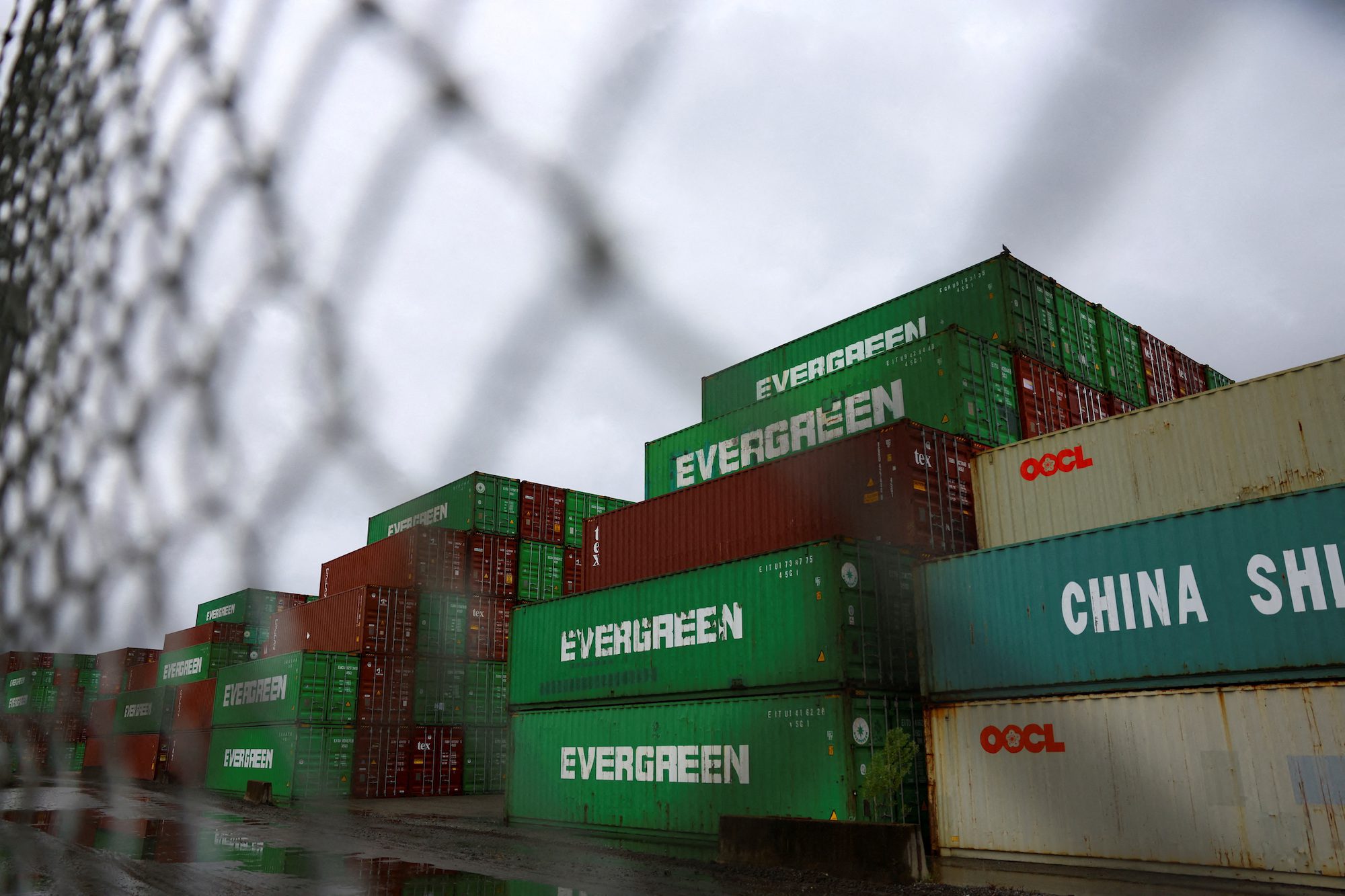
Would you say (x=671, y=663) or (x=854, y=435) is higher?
(x=854, y=435)

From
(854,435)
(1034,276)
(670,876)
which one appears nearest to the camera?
(670,876)

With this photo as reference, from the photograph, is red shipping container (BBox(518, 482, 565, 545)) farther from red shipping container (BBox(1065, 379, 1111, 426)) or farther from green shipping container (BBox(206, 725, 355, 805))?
red shipping container (BBox(1065, 379, 1111, 426))

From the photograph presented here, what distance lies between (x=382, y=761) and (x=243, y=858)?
20.4m

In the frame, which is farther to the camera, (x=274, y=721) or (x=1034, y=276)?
(x=274, y=721)

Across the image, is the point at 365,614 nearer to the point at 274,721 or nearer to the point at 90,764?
the point at 274,721

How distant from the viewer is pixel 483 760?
140 feet

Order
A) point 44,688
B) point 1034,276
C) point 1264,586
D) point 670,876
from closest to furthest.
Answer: point 1264,586
point 670,876
point 1034,276
point 44,688

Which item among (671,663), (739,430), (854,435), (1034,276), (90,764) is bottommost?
(90,764)

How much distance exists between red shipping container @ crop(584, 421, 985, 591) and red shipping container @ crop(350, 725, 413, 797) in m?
19.4

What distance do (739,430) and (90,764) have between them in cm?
7790

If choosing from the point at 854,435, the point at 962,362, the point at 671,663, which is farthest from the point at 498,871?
the point at 962,362

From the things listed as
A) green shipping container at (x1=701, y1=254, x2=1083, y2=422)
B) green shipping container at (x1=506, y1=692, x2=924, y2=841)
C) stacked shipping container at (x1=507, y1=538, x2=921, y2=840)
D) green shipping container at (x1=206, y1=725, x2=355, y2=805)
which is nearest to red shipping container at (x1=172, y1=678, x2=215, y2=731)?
green shipping container at (x1=206, y1=725, x2=355, y2=805)

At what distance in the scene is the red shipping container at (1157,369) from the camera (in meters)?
29.5

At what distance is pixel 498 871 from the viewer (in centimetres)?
1753
